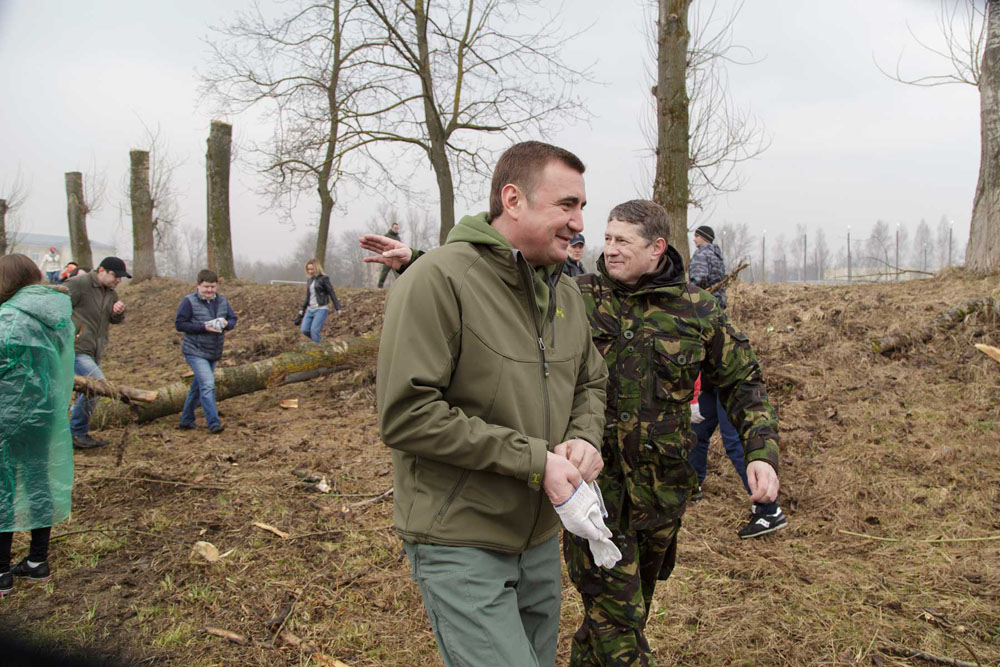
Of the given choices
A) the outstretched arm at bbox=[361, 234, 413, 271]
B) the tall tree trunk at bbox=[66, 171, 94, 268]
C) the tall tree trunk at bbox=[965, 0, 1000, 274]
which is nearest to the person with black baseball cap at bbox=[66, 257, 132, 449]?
the outstretched arm at bbox=[361, 234, 413, 271]

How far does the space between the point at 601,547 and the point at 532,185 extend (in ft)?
3.91

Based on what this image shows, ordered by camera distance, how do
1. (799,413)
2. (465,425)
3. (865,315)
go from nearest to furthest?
1. (465,425)
2. (799,413)
3. (865,315)

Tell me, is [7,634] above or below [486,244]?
below

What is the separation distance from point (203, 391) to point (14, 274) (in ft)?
12.9

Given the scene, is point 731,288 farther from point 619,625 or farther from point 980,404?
point 619,625

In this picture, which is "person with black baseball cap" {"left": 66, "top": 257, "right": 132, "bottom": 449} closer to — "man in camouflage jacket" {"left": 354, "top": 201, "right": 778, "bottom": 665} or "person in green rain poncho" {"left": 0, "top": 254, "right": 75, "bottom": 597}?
"person in green rain poncho" {"left": 0, "top": 254, "right": 75, "bottom": 597}

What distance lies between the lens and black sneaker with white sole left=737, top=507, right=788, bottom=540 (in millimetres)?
4711

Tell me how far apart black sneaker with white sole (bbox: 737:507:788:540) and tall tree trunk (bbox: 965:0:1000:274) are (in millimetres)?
6800

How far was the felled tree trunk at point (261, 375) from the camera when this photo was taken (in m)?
7.83

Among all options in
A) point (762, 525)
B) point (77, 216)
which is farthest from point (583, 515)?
point (77, 216)

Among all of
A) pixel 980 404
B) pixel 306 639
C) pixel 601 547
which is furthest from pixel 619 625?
pixel 980 404

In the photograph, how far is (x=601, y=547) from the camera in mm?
2041

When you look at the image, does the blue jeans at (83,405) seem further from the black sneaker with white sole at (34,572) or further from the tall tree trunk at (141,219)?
the tall tree trunk at (141,219)

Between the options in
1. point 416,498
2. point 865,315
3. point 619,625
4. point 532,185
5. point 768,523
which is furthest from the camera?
point 865,315
